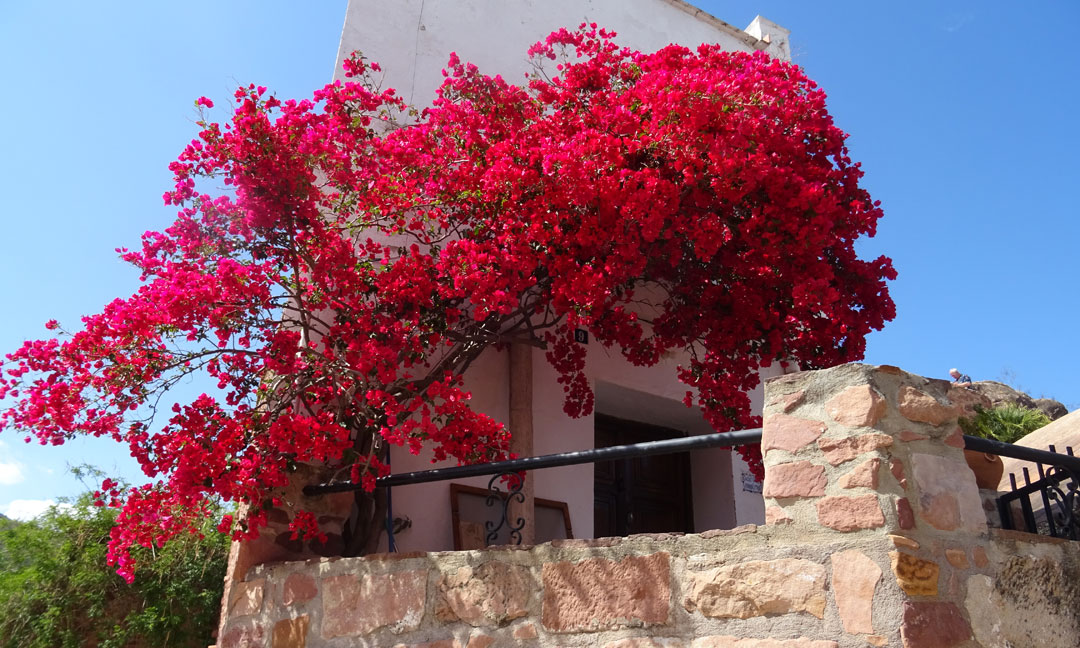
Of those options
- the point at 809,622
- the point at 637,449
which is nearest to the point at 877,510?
the point at 809,622

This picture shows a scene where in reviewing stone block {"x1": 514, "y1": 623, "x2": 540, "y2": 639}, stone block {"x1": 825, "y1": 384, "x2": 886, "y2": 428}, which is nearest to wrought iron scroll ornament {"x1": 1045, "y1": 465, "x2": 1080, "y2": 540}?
stone block {"x1": 825, "y1": 384, "x2": 886, "y2": 428}

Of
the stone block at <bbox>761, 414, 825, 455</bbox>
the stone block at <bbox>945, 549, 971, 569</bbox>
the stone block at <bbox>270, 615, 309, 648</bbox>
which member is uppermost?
the stone block at <bbox>761, 414, 825, 455</bbox>

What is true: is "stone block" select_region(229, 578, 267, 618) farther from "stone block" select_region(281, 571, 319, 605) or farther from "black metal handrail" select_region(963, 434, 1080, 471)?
"black metal handrail" select_region(963, 434, 1080, 471)

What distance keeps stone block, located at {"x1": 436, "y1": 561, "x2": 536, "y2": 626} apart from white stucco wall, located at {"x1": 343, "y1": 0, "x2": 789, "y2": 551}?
58.4 inches

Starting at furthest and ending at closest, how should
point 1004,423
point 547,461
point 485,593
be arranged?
1. point 1004,423
2. point 547,461
3. point 485,593

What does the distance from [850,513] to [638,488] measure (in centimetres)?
378

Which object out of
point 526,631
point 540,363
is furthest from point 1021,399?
point 526,631

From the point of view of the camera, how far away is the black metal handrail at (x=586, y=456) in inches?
92.7

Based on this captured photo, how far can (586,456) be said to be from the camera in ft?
8.52

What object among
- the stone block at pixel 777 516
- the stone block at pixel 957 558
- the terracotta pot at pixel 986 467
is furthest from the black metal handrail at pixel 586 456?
the terracotta pot at pixel 986 467

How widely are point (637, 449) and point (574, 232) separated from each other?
5.35ft

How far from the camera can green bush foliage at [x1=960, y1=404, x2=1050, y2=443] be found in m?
8.81

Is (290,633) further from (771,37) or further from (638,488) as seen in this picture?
(771,37)

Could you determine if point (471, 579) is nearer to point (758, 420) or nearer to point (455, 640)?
point (455, 640)
